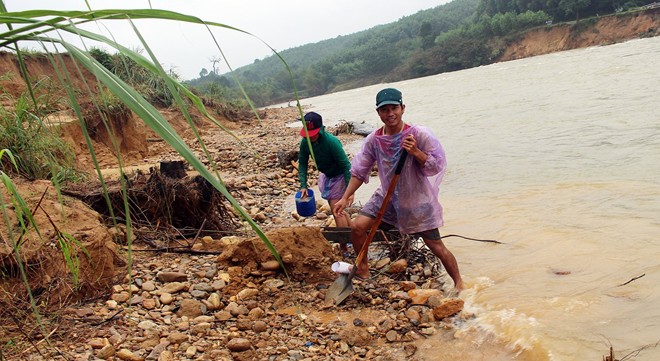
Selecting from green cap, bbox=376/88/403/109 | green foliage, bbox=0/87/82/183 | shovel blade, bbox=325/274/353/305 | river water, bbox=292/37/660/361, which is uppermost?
green foliage, bbox=0/87/82/183

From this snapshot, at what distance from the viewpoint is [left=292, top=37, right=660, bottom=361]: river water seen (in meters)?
2.94

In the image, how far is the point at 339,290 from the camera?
11.5 feet

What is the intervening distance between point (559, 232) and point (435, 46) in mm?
Result: 62651

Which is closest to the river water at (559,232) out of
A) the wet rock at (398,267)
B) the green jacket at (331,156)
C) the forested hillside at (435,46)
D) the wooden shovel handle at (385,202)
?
the wet rock at (398,267)

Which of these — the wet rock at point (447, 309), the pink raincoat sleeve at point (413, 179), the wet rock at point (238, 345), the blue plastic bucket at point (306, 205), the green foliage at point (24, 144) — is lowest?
the wet rock at point (447, 309)

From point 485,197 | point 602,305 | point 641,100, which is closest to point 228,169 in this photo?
point 485,197

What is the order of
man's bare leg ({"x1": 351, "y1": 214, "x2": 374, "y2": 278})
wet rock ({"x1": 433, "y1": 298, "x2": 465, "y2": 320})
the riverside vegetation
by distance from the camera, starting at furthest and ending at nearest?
1. man's bare leg ({"x1": 351, "y1": 214, "x2": 374, "y2": 278})
2. wet rock ({"x1": 433, "y1": 298, "x2": 465, "y2": 320})
3. the riverside vegetation

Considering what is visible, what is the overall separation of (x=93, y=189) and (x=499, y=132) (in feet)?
31.3

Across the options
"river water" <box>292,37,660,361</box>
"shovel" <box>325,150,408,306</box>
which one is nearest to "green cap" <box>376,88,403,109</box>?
"shovel" <box>325,150,408,306</box>

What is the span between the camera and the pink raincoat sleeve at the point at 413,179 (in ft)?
10.9

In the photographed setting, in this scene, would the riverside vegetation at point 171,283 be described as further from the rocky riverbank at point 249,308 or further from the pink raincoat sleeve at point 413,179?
the pink raincoat sleeve at point 413,179

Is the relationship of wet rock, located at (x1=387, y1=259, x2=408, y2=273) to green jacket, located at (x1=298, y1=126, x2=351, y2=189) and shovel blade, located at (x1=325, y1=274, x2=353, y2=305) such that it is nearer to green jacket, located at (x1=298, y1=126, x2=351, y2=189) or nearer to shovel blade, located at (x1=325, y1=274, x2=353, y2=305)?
shovel blade, located at (x1=325, y1=274, x2=353, y2=305)

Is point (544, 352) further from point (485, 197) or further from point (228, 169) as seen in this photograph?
point (228, 169)

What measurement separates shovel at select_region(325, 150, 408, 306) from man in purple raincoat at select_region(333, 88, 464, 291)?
120mm
